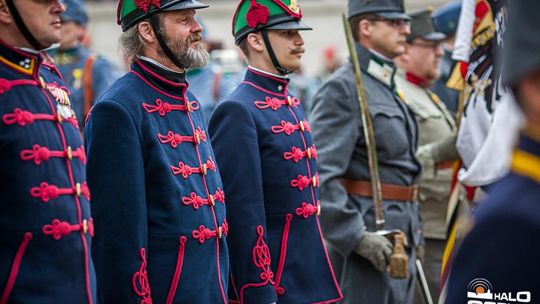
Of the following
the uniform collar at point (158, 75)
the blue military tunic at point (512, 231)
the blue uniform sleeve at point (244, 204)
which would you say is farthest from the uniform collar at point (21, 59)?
the blue military tunic at point (512, 231)

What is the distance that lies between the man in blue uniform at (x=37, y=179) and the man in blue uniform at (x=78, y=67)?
14.8ft

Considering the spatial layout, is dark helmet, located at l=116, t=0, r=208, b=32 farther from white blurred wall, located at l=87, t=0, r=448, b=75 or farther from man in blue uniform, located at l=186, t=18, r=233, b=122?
white blurred wall, located at l=87, t=0, r=448, b=75

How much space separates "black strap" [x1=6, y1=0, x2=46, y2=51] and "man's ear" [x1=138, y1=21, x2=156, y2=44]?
33.8 inches

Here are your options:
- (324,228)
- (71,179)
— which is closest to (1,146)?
(71,179)

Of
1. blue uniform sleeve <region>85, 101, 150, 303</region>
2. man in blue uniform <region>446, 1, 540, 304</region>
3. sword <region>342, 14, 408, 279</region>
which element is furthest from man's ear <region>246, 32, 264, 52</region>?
man in blue uniform <region>446, 1, 540, 304</region>

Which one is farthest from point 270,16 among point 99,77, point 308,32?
point 308,32

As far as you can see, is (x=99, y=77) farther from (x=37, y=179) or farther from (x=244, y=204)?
(x=37, y=179)

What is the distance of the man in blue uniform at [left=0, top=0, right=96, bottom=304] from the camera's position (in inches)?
138

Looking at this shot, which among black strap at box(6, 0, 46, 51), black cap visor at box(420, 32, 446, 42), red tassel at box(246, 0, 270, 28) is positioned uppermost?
black strap at box(6, 0, 46, 51)

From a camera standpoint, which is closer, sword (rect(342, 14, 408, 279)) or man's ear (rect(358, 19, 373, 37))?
sword (rect(342, 14, 408, 279))

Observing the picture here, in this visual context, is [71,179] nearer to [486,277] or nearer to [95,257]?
[95,257]

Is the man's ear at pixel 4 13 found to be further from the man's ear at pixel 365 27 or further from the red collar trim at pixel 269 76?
the man's ear at pixel 365 27

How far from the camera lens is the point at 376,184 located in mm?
5898

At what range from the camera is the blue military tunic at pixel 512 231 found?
2.27m
